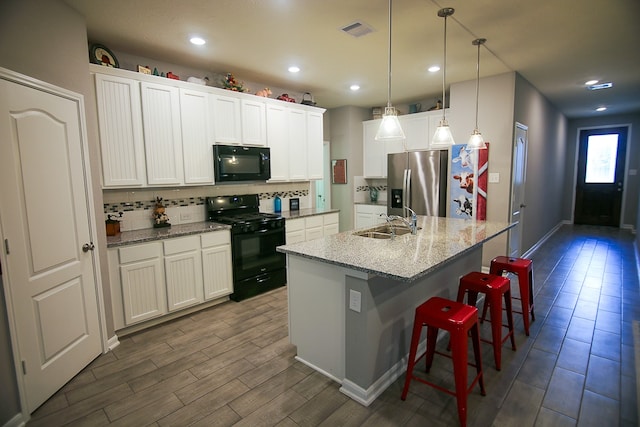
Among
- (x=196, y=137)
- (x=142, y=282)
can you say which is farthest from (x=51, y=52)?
(x=142, y=282)

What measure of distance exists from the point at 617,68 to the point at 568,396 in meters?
4.23

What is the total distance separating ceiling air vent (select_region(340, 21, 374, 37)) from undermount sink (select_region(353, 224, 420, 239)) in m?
1.75

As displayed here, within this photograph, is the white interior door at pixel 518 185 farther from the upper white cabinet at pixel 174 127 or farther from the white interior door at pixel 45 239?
the white interior door at pixel 45 239

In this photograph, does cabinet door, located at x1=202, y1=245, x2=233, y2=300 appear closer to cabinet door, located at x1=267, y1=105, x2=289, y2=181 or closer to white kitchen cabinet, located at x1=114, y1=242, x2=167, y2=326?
white kitchen cabinet, located at x1=114, y1=242, x2=167, y2=326

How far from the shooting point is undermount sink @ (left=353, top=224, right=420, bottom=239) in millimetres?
2902

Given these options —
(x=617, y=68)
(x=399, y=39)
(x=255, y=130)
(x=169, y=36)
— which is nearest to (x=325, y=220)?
(x=255, y=130)

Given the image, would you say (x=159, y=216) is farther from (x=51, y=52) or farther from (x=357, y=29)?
(x=357, y=29)

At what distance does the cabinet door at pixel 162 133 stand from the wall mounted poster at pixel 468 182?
3686mm

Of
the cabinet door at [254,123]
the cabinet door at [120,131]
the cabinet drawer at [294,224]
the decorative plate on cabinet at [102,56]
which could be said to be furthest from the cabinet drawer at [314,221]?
the decorative plate on cabinet at [102,56]

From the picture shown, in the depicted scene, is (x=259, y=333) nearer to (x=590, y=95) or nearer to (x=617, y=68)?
(x=617, y=68)

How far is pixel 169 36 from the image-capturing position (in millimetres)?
2963

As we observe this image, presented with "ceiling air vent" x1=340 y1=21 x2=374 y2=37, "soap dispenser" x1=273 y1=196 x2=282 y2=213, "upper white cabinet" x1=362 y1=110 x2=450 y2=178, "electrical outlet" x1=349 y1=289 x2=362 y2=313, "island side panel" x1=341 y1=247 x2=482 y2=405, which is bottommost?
"island side panel" x1=341 y1=247 x2=482 y2=405

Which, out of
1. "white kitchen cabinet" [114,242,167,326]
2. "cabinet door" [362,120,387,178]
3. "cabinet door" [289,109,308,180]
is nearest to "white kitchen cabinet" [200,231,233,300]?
"white kitchen cabinet" [114,242,167,326]

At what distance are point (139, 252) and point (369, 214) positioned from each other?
157 inches
